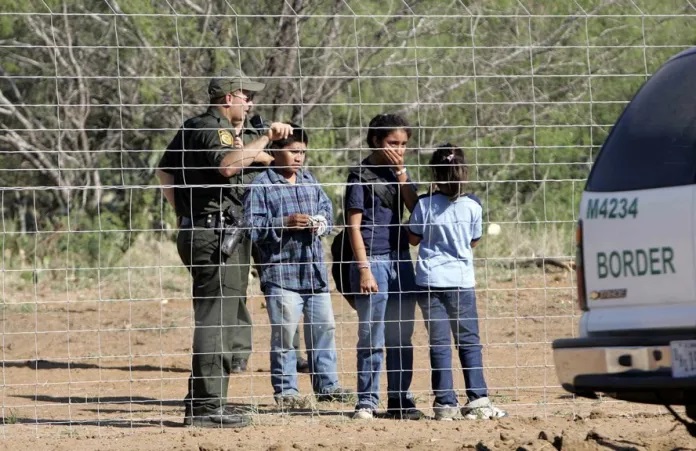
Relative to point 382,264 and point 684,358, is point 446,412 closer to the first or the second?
point 382,264

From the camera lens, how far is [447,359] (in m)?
7.46

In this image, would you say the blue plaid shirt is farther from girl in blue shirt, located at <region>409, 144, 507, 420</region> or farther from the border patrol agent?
girl in blue shirt, located at <region>409, 144, 507, 420</region>

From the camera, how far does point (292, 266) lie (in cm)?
785

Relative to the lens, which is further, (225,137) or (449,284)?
(449,284)

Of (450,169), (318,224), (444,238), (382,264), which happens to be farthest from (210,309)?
(450,169)

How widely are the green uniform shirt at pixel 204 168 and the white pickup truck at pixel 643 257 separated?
2.51 m

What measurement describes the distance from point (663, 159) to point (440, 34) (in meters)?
7.61

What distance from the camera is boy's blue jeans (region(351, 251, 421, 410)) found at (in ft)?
24.8

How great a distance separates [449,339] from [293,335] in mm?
1026

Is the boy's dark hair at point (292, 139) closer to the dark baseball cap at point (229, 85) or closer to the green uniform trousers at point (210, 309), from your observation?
the dark baseball cap at point (229, 85)

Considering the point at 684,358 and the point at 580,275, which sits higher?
the point at 580,275

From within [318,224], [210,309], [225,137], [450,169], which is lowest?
[210,309]

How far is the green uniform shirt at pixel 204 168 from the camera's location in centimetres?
720

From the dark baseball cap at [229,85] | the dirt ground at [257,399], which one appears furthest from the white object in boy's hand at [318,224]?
the dark baseball cap at [229,85]
